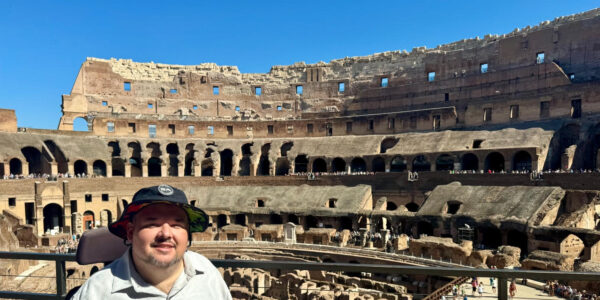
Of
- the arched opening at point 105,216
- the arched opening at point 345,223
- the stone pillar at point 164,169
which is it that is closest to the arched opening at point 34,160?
the arched opening at point 105,216

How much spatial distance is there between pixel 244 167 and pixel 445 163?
24384mm

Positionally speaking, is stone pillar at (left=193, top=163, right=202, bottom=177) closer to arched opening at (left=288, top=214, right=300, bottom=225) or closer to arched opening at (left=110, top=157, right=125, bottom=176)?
arched opening at (left=110, top=157, right=125, bottom=176)

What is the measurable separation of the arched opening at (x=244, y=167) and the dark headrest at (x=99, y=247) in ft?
138

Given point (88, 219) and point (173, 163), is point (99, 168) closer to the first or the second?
point (88, 219)

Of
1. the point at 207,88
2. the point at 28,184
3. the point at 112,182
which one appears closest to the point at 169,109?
the point at 207,88

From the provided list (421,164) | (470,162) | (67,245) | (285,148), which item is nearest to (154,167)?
(285,148)

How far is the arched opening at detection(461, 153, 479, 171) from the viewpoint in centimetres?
3388

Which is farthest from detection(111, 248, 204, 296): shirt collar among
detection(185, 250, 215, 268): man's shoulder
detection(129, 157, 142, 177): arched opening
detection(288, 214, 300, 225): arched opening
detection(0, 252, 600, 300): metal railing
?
detection(129, 157, 142, 177): arched opening

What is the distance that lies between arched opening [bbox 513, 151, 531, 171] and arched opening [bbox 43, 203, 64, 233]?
43.8 m

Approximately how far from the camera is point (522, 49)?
126 feet

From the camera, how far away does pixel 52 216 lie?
33938mm

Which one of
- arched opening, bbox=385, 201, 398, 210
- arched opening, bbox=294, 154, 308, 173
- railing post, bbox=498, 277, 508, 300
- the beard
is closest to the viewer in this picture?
the beard

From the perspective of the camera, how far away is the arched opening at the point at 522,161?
3061 cm

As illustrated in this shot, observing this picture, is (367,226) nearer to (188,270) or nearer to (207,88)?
(188,270)
